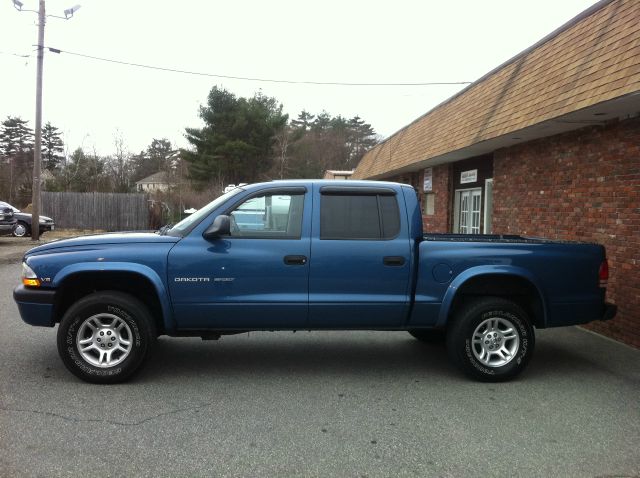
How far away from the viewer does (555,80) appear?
7.33m

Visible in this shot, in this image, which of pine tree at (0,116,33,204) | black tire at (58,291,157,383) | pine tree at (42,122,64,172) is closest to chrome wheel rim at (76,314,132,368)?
black tire at (58,291,157,383)

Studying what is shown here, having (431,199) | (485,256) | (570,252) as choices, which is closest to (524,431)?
(485,256)

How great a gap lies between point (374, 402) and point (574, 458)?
1573 mm

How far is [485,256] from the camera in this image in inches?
198

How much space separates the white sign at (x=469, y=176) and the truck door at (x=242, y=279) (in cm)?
784

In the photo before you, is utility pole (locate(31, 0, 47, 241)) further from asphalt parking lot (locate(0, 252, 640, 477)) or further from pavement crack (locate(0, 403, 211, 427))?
pavement crack (locate(0, 403, 211, 427))

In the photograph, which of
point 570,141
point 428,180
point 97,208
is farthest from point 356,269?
point 97,208

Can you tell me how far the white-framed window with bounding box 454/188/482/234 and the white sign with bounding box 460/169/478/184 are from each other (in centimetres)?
23

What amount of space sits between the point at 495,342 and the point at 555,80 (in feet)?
13.8

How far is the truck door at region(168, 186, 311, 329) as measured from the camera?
4.78 meters

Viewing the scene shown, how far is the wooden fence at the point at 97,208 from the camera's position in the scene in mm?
27172

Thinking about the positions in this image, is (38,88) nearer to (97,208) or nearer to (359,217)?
(97,208)

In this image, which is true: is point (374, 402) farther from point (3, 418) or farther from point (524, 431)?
point (3, 418)

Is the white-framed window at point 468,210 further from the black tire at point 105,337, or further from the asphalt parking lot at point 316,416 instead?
the black tire at point 105,337
